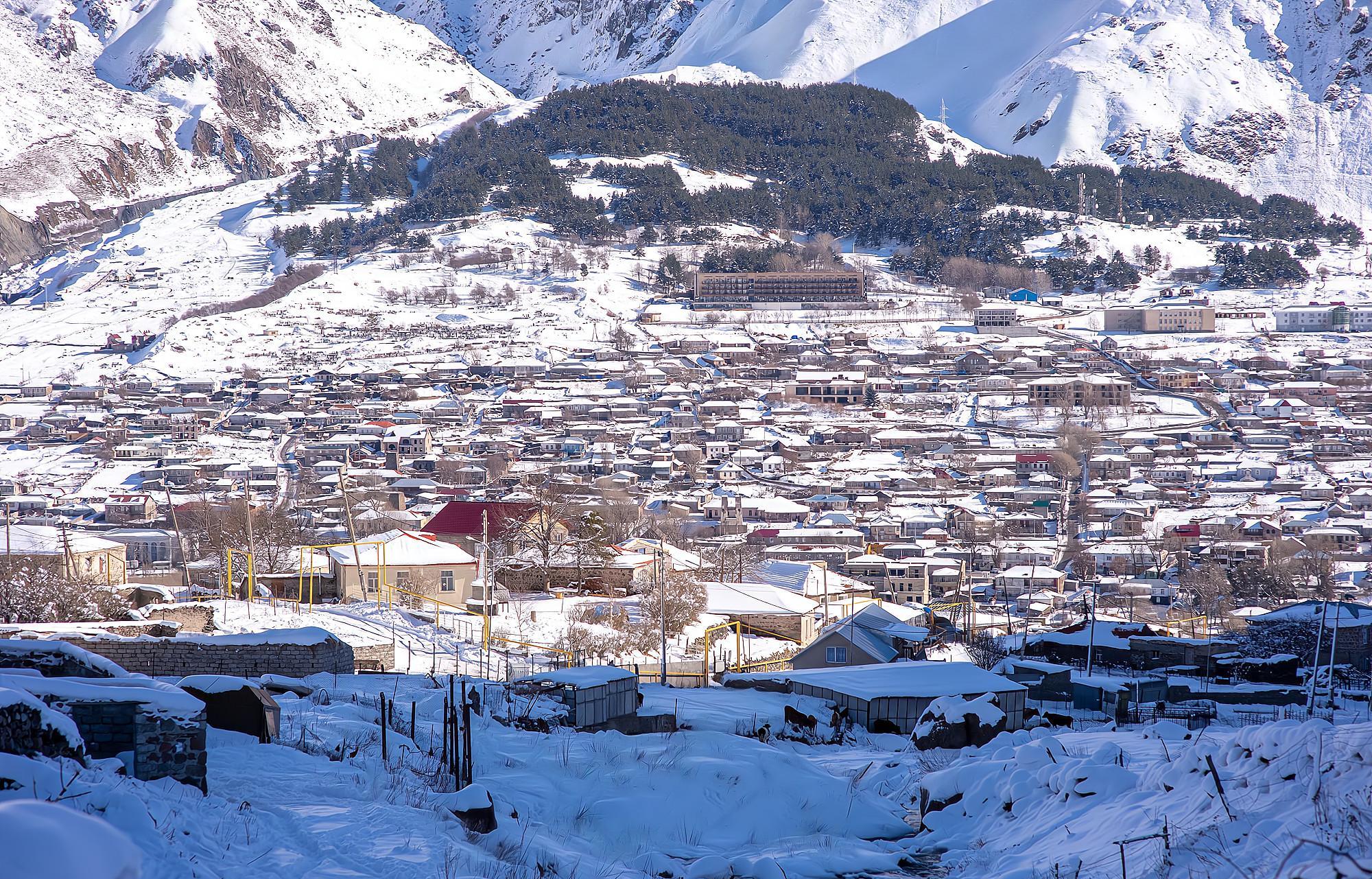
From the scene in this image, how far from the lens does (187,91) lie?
517 ft

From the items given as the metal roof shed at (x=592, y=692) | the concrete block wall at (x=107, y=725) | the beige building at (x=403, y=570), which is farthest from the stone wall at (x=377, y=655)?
the concrete block wall at (x=107, y=725)

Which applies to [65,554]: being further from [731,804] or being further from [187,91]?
[187,91]

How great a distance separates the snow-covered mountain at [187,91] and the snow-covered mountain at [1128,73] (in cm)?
4423

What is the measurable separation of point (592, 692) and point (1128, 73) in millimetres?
131779

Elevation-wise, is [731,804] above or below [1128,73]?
below

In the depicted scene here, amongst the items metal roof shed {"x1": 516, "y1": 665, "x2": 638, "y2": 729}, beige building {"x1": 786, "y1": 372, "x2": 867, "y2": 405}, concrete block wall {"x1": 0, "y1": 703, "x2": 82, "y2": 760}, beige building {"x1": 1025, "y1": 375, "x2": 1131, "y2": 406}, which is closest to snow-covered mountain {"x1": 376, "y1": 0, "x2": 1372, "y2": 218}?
beige building {"x1": 1025, "y1": 375, "x2": 1131, "y2": 406}

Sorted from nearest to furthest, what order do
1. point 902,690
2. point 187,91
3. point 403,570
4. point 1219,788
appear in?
point 1219,788
point 902,690
point 403,570
point 187,91

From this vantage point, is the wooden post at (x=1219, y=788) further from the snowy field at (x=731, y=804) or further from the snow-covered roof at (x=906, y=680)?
the snow-covered roof at (x=906, y=680)

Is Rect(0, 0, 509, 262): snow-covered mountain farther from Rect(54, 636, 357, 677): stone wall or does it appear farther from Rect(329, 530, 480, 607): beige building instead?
Rect(54, 636, 357, 677): stone wall

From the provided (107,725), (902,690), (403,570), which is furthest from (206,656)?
(403,570)

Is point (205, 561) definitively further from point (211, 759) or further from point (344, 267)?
point (344, 267)

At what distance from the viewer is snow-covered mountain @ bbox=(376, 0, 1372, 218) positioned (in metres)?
122

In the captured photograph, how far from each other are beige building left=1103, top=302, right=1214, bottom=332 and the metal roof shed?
6814 cm

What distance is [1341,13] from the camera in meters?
142
